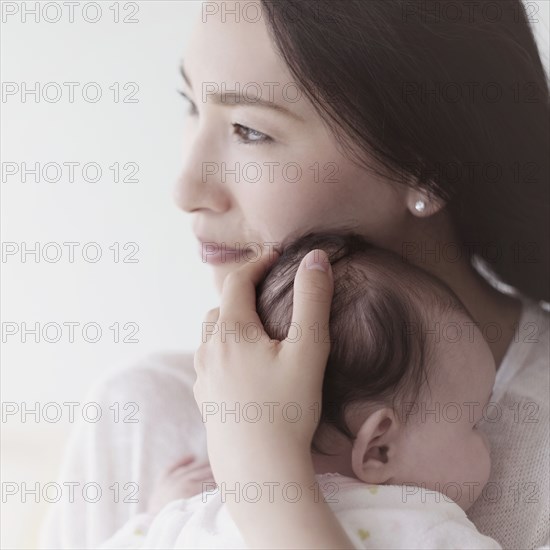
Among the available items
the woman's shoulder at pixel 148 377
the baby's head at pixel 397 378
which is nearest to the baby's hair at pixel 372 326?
the baby's head at pixel 397 378

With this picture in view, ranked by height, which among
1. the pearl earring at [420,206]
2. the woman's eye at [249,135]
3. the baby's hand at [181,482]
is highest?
the woman's eye at [249,135]

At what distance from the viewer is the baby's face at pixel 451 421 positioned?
1.12 m

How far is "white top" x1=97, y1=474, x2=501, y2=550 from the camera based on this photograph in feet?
3.44

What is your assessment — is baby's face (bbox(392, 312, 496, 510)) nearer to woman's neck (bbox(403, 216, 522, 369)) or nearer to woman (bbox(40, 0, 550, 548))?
woman (bbox(40, 0, 550, 548))

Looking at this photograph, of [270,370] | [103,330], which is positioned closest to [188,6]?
[103,330]

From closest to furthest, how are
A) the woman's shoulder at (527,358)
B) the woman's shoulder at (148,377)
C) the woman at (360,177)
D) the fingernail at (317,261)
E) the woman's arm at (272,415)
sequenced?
the woman's arm at (272,415)
the fingernail at (317,261)
the woman at (360,177)
the woman's shoulder at (527,358)
the woman's shoulder at (148,377)

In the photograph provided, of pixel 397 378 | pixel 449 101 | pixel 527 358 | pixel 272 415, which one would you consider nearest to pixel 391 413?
pixel 397 378

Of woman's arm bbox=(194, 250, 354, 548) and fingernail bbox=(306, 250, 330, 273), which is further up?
fingernail bbox=(306, 250, 330, 273)

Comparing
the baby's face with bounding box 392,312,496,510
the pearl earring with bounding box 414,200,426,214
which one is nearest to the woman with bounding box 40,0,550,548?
the pearl earring with bounding box 414,200,426,214

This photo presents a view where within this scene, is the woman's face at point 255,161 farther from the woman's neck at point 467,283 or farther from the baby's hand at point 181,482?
the baby's hand at point 181,482

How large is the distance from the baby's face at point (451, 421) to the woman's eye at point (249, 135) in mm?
396

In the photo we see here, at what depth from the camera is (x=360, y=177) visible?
4.50 ft

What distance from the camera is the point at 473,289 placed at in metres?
1.50

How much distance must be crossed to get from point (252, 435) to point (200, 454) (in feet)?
1.67
